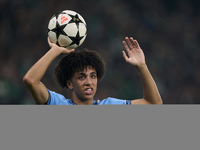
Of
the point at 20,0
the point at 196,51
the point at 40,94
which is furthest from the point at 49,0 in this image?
the point at 40,94

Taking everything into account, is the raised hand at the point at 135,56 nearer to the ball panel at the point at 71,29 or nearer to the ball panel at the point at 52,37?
the ball panel at the point at 71,29

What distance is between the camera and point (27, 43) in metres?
7.34

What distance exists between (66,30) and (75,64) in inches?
13.3

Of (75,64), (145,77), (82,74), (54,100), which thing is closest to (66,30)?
(75,64)

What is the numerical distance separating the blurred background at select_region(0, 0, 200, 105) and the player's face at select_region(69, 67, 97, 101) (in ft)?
12.8

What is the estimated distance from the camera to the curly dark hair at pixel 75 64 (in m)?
3.17

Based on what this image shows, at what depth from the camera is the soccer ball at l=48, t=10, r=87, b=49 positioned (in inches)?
121

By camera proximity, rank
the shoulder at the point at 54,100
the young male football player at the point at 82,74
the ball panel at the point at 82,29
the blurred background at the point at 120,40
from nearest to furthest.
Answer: the young male football player at the point at 82,74, the shoulder at the point at 54,100, the ball panel at the point at 82,29, the blurred background at the point at 120,40

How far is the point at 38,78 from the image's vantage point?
2729mm

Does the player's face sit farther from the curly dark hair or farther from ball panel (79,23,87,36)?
ball panel (79,23,87,36)

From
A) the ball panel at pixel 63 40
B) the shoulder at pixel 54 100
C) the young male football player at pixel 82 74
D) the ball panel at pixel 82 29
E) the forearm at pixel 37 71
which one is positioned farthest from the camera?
the ball panel at pixel 82 29

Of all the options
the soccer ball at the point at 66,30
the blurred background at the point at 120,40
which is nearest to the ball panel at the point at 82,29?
the soccer ball at the point at 66,30

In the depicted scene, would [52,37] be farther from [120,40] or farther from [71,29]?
[120,40]

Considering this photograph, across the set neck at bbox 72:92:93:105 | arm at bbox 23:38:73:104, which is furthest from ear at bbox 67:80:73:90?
arm at bbox 23:38:73:104
